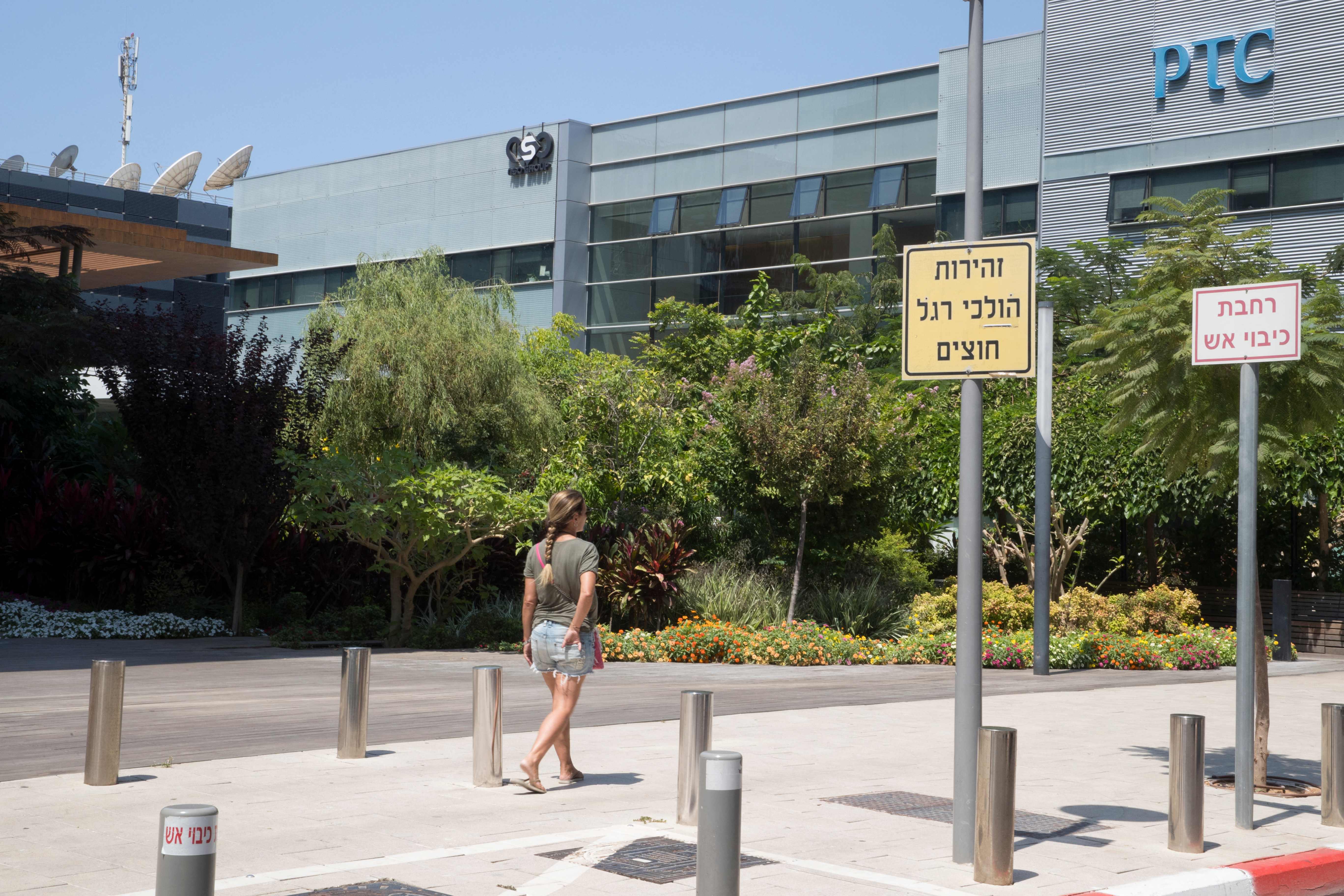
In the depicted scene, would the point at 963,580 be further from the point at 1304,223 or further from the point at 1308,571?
the point at 1304,223

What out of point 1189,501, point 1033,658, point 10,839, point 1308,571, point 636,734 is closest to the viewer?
point 10,839

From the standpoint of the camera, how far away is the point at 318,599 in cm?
2147

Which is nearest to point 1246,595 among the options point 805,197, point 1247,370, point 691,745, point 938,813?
point 1247,370

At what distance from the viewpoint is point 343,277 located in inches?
1670

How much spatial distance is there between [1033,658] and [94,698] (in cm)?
1218

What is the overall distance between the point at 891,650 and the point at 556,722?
11.1 m

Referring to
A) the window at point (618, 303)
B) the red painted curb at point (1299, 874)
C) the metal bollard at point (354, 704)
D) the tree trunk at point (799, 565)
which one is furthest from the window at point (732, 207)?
the red painted curb at point (1299, 874)

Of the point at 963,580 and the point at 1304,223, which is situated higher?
the point at 1304,223

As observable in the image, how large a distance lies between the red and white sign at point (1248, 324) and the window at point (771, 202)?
95.6ft

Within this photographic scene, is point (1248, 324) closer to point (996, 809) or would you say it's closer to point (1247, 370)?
point (1247, 370)

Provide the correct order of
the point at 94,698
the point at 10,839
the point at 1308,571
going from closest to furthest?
the point at 10,839
the point at 94,698
the point at 1308,571

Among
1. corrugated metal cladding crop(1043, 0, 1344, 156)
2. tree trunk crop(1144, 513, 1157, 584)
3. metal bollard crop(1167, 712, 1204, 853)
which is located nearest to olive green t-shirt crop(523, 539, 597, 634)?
metal bollard crop(1167, 712, 1204, 853)

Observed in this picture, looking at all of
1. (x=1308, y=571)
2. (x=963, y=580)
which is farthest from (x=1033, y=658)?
(x=963, y=580)

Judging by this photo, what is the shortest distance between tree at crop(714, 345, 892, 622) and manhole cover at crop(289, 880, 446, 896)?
45.2ft
